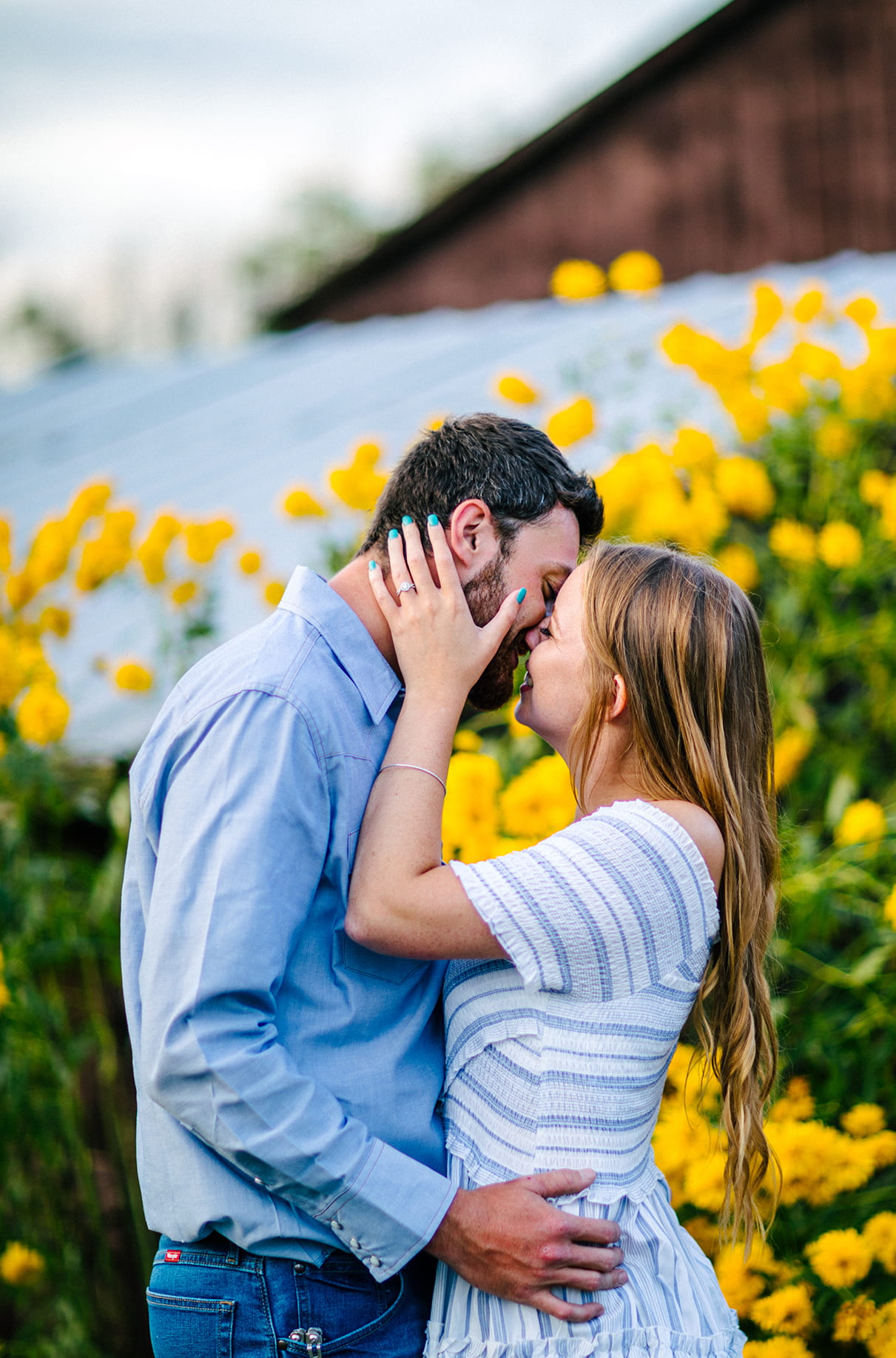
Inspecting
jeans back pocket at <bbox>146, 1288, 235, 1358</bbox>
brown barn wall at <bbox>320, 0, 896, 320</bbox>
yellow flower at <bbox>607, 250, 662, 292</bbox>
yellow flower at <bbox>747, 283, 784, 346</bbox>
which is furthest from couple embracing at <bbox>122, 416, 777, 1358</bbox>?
brown barn wall at <bbox>320, 0, 896, 320</bbox>

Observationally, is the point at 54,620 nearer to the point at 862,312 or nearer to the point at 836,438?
the point at 836,438

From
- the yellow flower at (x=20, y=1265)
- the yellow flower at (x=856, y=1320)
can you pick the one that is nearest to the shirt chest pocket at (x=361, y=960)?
the yellow flower at (x=856, y=1320)

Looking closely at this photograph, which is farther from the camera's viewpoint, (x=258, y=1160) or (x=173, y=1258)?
(x=173, y=1258)

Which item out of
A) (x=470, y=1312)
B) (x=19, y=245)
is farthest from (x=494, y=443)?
(x=19, y=245)

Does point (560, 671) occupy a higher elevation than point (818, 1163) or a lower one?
higher

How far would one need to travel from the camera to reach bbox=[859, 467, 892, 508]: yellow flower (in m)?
2.93

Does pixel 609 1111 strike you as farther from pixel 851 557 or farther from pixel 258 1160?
pixel 851 557

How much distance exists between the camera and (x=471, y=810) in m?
2.21

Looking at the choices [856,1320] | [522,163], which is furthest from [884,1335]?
[522,163]

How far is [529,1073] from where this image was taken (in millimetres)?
1492

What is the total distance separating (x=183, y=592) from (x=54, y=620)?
0.33 meters

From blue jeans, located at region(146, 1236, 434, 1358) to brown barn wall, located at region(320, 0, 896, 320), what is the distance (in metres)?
10.3

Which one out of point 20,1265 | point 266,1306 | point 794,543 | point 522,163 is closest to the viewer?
point 266,1306

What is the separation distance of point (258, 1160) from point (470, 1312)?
14.9 inches
